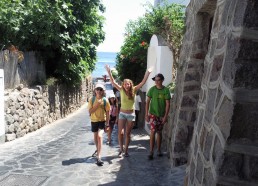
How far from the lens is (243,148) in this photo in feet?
6.14

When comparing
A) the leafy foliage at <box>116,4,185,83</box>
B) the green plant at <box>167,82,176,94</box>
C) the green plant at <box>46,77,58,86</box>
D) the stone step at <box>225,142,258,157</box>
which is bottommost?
A: the stone step at <box>225,142,258,157</box>

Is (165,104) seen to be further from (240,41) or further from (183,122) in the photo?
(240,41)

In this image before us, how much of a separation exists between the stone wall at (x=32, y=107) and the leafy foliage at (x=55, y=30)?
1.24m

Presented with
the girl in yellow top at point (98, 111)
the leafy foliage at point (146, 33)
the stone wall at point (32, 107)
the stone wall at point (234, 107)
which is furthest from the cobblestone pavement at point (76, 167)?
the leafy foliage at point (146, 33)

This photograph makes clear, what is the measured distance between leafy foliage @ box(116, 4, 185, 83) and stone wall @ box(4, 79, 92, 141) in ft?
11.0

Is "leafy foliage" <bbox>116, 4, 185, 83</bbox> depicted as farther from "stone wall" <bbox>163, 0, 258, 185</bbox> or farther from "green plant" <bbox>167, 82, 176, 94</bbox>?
"stone wall" <bbox>163, 0, 258, 185</bbox>

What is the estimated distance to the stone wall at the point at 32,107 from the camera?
8336 millimetres

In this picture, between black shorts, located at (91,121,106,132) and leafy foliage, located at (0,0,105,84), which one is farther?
leafy foliage, located at (0,0,105,84)

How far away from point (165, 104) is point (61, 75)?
30.0 feet

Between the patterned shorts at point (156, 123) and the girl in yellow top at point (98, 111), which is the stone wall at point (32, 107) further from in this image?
the patterned shorts at point (156, 123)

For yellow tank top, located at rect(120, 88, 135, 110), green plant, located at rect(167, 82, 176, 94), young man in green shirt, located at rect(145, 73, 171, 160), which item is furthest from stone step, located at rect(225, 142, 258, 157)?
green plant, located at rect(167, 82, 176, 94)

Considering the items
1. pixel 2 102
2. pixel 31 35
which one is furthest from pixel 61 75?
pixel 2 102

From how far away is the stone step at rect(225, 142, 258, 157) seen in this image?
187 centimetres

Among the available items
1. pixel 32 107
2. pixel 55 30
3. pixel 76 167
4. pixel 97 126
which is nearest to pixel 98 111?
pixel 97 126
